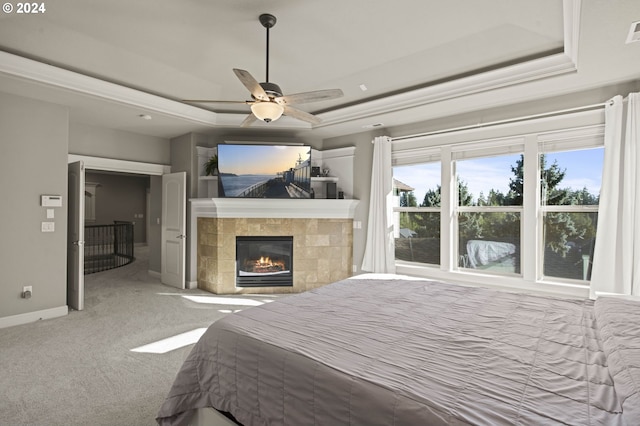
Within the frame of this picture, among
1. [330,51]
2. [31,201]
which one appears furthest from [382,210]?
[31,201]

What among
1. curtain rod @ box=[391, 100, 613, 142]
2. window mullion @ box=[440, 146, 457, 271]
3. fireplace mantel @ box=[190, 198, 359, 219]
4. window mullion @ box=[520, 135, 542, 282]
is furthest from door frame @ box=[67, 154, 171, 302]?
window mullion @ box=[520, 135, 542, 282]

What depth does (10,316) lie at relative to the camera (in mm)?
3686

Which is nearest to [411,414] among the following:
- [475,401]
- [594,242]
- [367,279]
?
[475,401]

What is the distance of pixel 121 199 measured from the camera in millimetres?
11359

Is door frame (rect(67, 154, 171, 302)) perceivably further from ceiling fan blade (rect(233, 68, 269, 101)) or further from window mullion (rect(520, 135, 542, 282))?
window mullion (rect(520, 135, 542, 282))

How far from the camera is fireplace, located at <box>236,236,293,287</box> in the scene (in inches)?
205

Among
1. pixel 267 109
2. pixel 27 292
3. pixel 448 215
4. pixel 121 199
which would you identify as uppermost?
pixel 267 109

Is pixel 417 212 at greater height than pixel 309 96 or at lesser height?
lesser

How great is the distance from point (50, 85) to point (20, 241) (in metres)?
1.79

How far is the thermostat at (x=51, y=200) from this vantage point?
393 centimetres

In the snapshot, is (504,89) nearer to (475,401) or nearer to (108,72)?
(475,401)

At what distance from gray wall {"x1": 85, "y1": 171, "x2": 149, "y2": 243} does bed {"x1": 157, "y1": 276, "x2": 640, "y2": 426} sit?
11192 millimetres

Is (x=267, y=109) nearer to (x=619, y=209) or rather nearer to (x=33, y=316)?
(x=619, y=209)

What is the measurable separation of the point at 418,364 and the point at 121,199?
12367 mm
